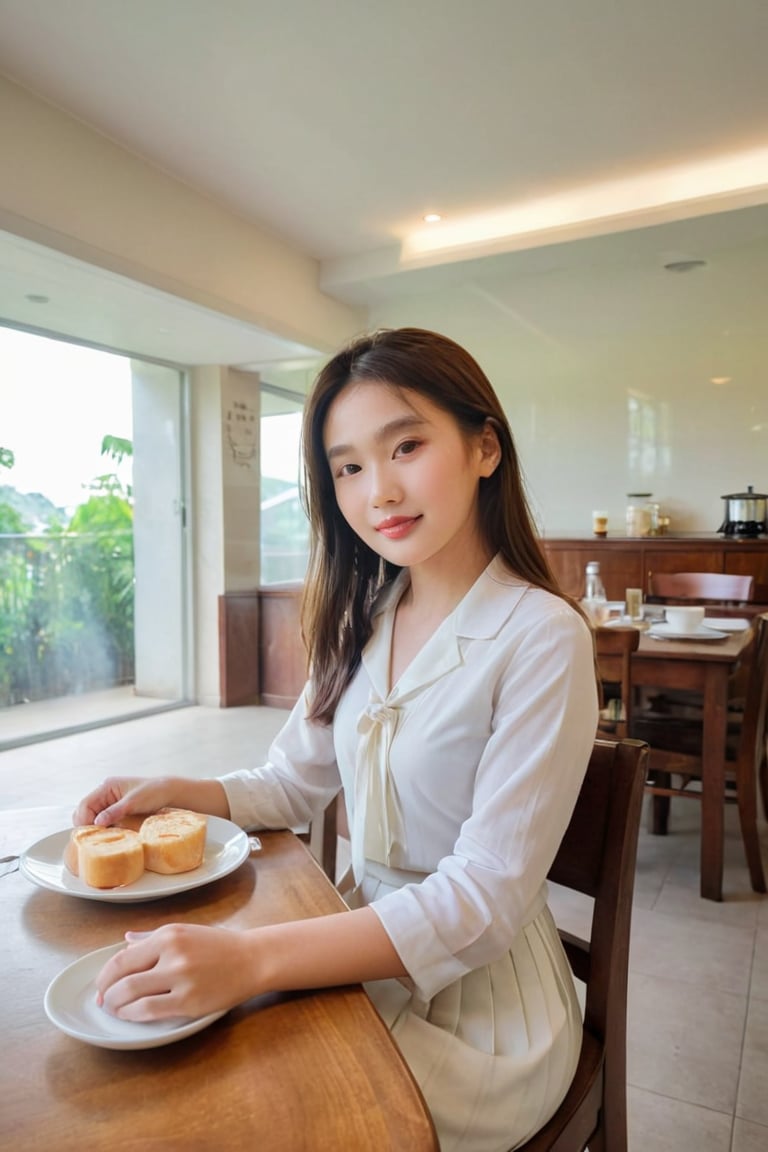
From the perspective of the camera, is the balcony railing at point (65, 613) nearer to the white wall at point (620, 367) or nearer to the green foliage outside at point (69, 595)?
the green foliage outside at point (69, 595)

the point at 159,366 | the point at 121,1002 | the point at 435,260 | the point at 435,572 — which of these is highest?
the point at 435,260

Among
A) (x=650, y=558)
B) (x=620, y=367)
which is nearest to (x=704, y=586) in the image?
(x=650, y=558)

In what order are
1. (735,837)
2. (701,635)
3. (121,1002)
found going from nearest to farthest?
(121,1002)
(701,635)
(735,837)

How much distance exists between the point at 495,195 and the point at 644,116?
0.99m

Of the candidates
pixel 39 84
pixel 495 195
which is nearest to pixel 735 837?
pixel 495 195

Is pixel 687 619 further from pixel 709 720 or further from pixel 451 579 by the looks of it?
pixel 451 579

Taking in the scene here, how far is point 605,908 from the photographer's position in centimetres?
90

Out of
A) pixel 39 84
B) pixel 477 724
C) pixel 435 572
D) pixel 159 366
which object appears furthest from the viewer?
pixel 159 366

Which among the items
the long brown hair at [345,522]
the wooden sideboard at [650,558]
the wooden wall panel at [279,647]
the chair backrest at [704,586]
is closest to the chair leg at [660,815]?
the chair backrest at [704,586]

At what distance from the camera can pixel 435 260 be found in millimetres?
4871

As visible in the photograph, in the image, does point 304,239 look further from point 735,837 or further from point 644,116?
point 735,837

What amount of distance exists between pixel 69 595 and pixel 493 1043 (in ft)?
14.4

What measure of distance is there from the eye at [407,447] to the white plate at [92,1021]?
596 millimetres

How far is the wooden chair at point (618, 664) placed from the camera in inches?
92.0
